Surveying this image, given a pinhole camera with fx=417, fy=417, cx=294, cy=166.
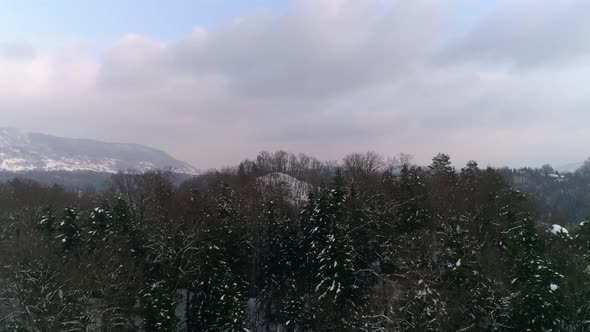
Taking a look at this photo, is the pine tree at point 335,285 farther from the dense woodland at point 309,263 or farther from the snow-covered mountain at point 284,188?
the snow-covered mountain at point 284,188

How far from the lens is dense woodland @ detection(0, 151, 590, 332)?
72.9ft

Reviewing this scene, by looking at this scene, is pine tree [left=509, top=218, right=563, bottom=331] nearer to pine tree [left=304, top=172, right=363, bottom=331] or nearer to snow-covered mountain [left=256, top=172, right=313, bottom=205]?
pine tree [left=304, top=172, right=363, bottom=331]

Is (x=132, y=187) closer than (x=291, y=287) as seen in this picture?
No

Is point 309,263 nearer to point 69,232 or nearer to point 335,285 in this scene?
point 335,285

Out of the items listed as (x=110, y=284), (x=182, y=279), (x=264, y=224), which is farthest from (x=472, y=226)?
(x=110, y=284)

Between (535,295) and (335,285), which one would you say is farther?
(335,285)

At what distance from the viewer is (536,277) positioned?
76.5 ft

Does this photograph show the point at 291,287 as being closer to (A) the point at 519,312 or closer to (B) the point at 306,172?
(A) the point at 519,312

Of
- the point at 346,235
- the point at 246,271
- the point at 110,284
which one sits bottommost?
the point at 246,271

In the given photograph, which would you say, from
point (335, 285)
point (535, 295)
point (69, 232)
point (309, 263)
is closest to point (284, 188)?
point (309, 263)

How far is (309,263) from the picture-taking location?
3500 cm

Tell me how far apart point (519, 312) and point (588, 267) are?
17.3ft

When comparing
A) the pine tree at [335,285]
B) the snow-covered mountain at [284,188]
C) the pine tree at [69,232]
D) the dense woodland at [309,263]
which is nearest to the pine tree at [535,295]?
the dense woodland at [309,263]

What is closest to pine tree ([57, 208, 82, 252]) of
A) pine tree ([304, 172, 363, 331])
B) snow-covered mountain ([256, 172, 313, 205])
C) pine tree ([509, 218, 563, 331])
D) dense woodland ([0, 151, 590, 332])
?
dense woodland ([0, 151, 590, 332])
